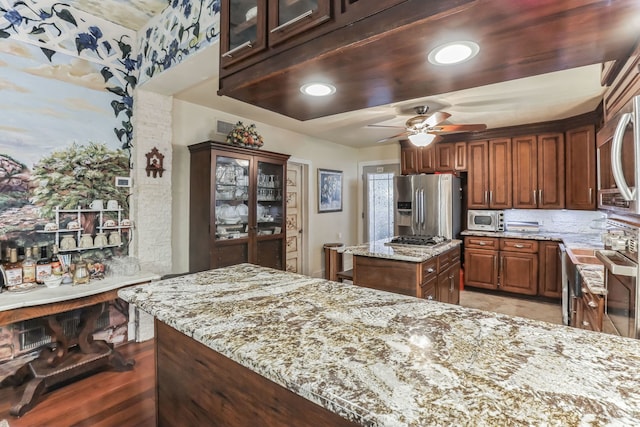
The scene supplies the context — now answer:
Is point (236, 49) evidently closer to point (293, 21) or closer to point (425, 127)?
point (293, 21)

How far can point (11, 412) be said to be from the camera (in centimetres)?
193

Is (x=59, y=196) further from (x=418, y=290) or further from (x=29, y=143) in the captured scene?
(x=418, y=290)

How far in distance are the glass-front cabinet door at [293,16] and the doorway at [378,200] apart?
15.4 ft

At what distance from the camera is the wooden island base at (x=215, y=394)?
80cm

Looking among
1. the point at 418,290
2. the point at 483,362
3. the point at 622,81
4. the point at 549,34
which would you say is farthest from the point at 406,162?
the point at 483,362

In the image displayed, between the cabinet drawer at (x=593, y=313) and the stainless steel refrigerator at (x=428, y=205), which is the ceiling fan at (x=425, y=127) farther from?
Answer: the cabinet drawer at (x=593, y=313)

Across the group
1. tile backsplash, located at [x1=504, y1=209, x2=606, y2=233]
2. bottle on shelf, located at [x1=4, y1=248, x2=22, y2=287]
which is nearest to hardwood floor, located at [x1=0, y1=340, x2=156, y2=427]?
bottle on shelf, located at [x1=4, y1=248, x2=22, y2=287]

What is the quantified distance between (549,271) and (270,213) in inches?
146

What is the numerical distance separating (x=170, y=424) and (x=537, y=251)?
4.47m

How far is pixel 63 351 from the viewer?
7.55 feet

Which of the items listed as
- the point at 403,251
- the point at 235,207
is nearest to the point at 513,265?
the point at 403,251

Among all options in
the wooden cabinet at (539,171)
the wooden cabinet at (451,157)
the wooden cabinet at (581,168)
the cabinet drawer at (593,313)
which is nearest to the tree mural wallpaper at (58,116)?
the cabinet drawer at (593,313)

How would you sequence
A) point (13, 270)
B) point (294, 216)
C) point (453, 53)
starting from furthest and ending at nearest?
1. point (294, 216)
2. point (13, 270)
3. point (453, 53)

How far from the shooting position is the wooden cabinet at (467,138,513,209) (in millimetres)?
4406
